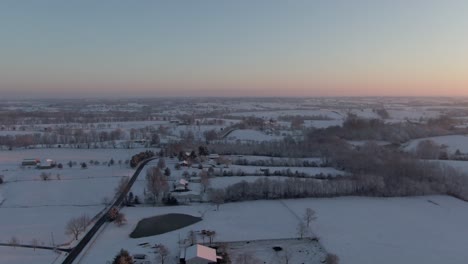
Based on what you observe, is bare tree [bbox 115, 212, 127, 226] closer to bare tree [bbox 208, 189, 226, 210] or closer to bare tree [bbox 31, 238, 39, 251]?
bare tree [bbox 31, 238, 39, 251]

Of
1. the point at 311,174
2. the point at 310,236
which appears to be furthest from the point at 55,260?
the point at 311,174

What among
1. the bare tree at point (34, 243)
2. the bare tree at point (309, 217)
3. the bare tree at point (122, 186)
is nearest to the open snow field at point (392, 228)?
the bare tree at point (309, 217)

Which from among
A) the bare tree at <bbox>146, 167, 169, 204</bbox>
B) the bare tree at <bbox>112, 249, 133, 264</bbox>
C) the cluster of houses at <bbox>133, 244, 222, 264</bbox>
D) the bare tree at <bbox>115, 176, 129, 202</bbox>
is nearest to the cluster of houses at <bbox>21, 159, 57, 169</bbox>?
the bare tree at <bbox>115, 176, 129, 202</bbox>

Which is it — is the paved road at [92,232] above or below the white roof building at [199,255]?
below

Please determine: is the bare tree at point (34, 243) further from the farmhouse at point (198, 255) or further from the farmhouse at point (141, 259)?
the farmhouse at point (198, 255)

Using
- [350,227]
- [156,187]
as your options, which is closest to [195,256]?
[350,227]

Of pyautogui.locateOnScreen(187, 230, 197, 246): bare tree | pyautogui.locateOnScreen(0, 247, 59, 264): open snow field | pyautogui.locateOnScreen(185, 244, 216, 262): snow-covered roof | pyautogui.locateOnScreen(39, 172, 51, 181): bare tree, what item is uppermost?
pyautogui.locateOnScreen(39, 172, 51, 181): bare tree

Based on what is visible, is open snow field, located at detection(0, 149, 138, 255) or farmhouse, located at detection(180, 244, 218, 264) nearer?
farmhouse, located at detection(180, 244, 218, 264)

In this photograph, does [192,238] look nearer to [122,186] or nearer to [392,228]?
[392,228]
